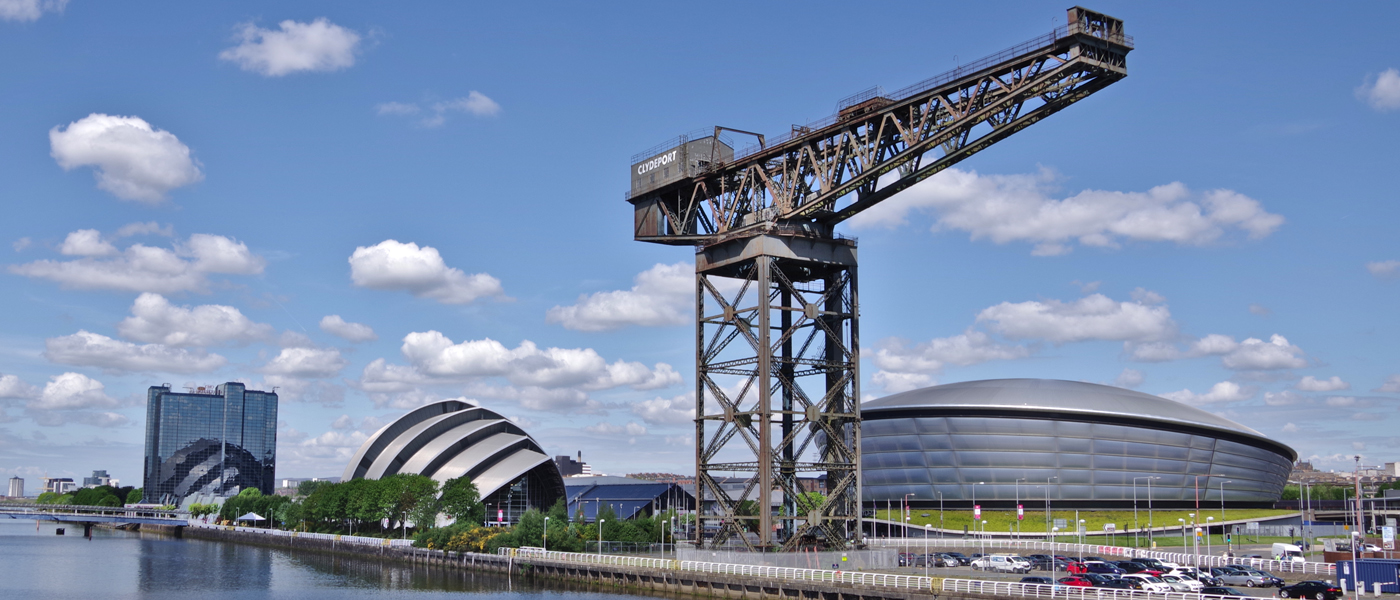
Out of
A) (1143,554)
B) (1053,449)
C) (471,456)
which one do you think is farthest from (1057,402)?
(471,456)

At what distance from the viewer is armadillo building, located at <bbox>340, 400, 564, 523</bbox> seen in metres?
155

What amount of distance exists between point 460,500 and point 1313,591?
327 ft

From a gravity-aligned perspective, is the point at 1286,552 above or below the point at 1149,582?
below

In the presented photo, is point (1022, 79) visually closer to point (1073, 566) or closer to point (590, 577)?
point (1073, 566)

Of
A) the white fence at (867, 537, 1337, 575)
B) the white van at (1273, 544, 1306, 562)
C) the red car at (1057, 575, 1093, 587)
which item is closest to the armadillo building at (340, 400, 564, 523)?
A: the white fence at (867, 537, 1337, 575)

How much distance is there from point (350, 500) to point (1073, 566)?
Answer: 106550mm

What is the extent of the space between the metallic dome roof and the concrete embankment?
5883cm

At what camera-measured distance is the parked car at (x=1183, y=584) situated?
57.8 m

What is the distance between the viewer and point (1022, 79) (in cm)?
6494

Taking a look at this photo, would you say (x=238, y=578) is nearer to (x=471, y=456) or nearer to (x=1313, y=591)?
(x=471, y=456)

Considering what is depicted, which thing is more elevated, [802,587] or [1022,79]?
[1022,79]

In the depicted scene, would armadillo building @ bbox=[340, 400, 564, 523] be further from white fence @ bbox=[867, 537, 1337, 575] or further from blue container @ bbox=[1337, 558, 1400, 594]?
blue container @ bbox=[1337, 558, 1400, 594]

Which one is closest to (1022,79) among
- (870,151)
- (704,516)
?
(870,151)

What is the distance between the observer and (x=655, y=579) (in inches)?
3115
